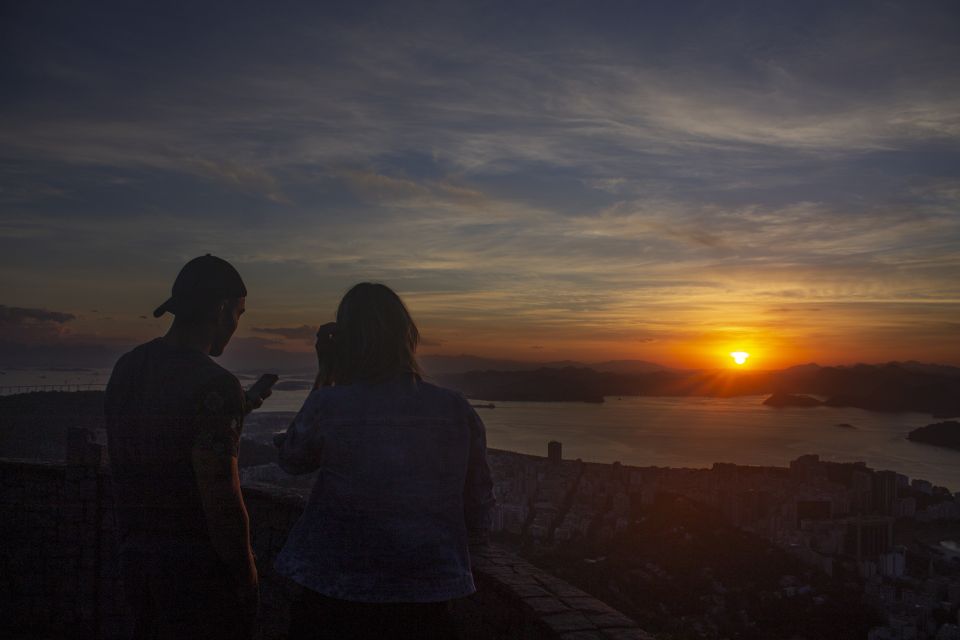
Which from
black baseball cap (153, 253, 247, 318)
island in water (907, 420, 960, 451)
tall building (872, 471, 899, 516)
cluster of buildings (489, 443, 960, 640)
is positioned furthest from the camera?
island in water (907, 420, 960, 451)

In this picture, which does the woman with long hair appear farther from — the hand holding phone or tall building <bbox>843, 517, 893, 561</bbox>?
tall building <bbox>843, 517, 893, 561</bbox>

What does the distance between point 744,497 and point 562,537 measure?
1055 centimetres

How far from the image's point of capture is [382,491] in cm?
155

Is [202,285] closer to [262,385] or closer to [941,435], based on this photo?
[262,385]

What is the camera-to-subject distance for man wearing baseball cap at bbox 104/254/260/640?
5.68ft

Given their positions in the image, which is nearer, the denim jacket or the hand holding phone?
the denim jacket

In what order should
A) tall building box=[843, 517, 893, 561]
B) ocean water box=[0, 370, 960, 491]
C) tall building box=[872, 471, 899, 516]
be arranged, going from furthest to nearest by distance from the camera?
ocean water box=[0, 370, 960, 491] < tall building box=[872, 471, 899, 516] < tall building box=[843, 517, 893, 561]

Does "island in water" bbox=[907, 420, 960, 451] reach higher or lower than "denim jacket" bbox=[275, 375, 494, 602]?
lower

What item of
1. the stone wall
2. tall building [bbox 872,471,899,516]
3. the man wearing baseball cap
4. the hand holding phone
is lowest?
tall building [bbox 872,471,899,516]

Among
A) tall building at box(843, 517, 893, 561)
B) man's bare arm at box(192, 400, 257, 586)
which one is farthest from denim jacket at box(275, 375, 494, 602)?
tall building at box(843, 517, 893, 561)

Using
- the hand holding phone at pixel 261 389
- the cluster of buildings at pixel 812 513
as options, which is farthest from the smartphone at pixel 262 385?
the cluster of buildings at pixel 812 513

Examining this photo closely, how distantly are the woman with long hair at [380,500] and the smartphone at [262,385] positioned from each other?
1.90ft

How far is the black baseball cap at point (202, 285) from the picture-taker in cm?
194

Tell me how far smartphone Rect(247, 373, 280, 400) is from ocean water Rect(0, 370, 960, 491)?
35.3 m
